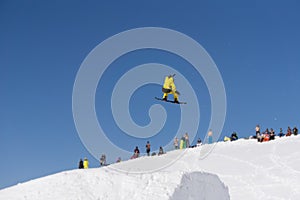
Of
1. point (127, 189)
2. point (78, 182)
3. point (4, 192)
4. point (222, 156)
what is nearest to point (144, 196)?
point (127, 189)

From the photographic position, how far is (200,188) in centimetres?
1930

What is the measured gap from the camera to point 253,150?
1054 inches

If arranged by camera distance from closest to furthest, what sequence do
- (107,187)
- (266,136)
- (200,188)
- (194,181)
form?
(107,187), (200,188), (194,181), (266,136)

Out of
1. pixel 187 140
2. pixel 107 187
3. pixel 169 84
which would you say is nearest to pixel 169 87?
pixel 169 84

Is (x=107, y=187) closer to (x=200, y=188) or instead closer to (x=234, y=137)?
(x=200, y=188)

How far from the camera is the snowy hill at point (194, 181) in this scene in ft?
57.8

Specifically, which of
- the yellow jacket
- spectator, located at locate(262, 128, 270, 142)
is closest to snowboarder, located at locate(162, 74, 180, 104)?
the yellow jacket

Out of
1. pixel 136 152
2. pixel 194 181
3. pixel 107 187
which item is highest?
pixel 136 152

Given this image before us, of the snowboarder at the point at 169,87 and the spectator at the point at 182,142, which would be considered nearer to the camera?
the snowboarder at the point at 169,87

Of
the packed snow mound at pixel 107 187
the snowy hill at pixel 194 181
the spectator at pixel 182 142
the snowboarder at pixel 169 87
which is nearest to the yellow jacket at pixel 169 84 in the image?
the snowboarder at pixel 169 87

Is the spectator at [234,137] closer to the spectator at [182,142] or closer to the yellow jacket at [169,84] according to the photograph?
the spectator at [182,142]

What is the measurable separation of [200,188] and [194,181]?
0.43 metres

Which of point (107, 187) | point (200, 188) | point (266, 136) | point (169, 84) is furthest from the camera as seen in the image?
point (266, 136)

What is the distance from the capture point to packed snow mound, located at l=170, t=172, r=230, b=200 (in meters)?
18.4
